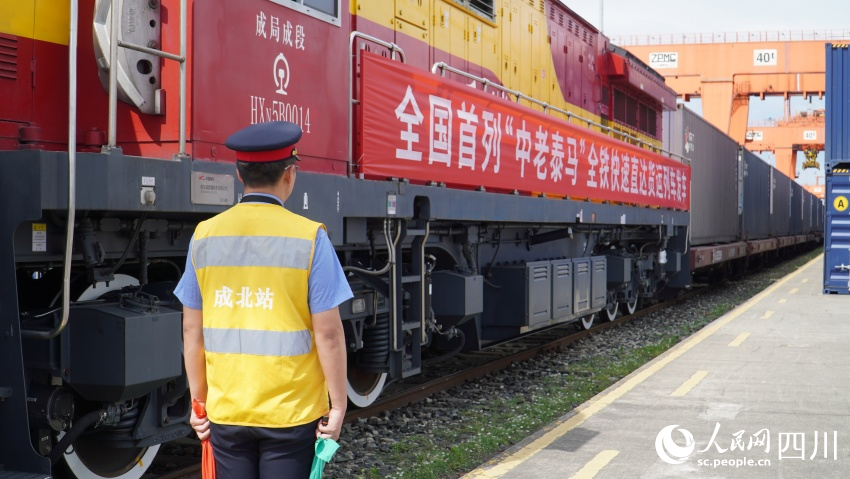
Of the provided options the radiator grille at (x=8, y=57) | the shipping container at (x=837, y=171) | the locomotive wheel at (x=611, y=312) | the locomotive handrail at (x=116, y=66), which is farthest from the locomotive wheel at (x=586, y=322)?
the radiator grille at (x=8, y=57)

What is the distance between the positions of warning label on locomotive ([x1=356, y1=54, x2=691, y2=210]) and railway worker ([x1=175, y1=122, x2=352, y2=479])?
3159mm

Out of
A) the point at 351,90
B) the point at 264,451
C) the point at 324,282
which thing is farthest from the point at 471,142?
the point at 264,451

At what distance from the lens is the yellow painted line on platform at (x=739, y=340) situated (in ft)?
32.1

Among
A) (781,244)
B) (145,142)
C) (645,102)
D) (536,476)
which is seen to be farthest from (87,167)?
(781,244)

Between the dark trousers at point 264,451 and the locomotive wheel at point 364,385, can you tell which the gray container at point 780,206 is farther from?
the dark trousers at point 264,451

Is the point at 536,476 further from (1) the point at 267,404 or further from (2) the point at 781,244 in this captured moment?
(2) the point at 781,244

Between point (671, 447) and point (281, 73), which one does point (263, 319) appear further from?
point (671, 447)

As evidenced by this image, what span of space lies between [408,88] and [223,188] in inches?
88.4

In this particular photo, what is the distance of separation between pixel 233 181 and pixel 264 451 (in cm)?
213

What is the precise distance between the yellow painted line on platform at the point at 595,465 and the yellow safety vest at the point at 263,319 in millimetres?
2604

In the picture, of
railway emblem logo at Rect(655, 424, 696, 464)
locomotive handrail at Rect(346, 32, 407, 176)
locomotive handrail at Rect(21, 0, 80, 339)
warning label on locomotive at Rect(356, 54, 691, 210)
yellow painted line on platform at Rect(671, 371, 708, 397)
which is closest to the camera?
locomotive handrail at Rect(21, 0, 80, 339)

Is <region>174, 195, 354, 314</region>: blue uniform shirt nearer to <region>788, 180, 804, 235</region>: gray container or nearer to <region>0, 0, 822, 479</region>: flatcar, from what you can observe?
<region>0, 0, 822, 479</region>: flatcar

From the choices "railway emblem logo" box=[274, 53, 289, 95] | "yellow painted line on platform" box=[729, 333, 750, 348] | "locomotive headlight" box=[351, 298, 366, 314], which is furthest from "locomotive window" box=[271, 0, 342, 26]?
"yellow painted line on platform" box=[729, 333, 750, 348]

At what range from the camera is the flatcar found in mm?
3855
